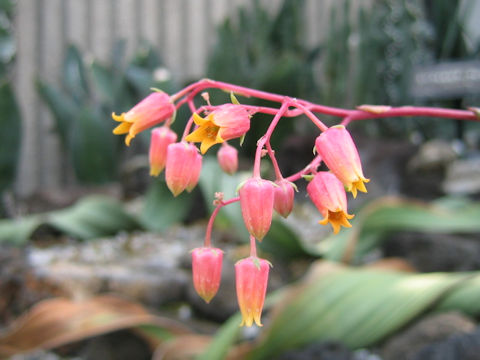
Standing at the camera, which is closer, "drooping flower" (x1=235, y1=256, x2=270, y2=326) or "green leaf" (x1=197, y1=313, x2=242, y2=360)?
"drooping flower" (x1=235, y1=256, x2=270, y2=326)

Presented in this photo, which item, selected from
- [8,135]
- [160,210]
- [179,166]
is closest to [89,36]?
[8,135]

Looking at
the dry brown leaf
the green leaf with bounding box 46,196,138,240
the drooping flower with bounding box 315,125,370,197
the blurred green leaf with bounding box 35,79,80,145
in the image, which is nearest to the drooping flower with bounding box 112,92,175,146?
the drooping flower with bounding box 315,125,370,197

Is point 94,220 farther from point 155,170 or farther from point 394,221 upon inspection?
point 155,170

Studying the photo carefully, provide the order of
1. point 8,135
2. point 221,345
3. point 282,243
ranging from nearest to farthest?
1. point 221,345
2. point 282,243
3. point 8,135

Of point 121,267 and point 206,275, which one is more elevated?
point 206,275

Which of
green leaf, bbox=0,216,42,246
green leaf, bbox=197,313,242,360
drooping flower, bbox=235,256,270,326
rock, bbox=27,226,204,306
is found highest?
drooping flower, bbox=235,256,270,326

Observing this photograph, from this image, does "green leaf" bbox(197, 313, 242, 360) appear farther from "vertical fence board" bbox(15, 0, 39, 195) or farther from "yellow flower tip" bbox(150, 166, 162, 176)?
"vertical fence board" bbox(15, 0, 39, 195)

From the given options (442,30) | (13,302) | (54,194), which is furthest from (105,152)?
(442,30)
